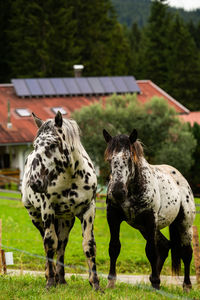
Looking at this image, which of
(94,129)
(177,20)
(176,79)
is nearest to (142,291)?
(94,129)

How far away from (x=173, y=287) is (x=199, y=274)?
1765mm

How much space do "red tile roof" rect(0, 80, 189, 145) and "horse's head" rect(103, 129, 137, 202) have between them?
2677cm

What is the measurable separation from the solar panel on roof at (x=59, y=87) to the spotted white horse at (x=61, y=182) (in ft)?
110

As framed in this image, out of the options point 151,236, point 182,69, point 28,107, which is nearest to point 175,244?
point 151,236

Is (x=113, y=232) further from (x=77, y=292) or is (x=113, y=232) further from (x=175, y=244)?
(x=175, y=244)

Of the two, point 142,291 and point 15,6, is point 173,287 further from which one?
point 15,6

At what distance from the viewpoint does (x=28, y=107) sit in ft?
131

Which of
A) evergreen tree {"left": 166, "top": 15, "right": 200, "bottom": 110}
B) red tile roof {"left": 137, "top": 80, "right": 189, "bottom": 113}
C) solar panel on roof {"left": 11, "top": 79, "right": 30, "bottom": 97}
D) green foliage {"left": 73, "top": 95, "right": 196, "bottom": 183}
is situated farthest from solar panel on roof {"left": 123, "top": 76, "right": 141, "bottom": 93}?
evergreen tree {"left": 166, "top": 15, "right": 200, "bottom": 110}

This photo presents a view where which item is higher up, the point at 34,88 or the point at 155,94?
the point at 34,88

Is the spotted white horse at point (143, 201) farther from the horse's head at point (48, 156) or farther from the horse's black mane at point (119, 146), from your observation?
the horse's head at point (48, 156)

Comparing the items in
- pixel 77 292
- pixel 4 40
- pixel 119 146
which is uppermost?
pixel 4 40

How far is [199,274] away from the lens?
11.2 m

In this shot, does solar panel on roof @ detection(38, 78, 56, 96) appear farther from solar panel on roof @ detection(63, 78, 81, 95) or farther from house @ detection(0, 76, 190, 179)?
solar panel on roof @ detection(63, 78, 81, 95)

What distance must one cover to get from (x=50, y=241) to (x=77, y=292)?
844 mm
